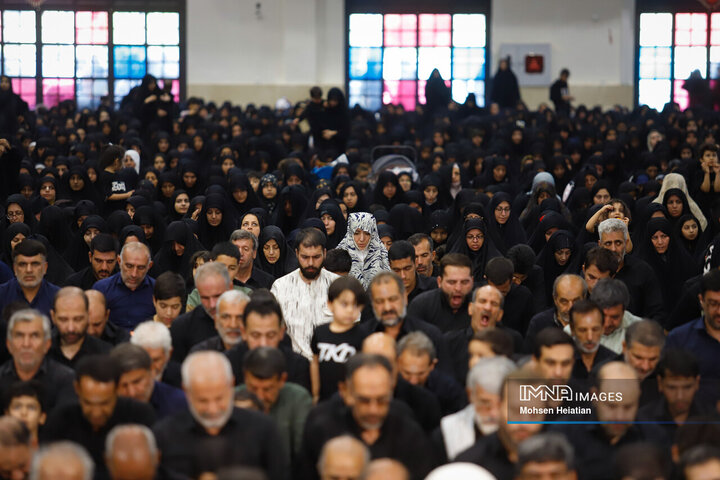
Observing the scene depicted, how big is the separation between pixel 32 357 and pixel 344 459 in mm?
2253

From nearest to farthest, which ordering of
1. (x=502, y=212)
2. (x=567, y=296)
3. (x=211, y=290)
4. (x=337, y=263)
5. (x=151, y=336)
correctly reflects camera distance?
(x=151, y=336) → (x=211, y=290) → (x=567, y=296) → (x=337, y=263) → (x=502, y=212)

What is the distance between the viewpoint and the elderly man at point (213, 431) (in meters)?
4.82

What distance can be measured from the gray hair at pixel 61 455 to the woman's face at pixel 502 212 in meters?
Result: 7.28

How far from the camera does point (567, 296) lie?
7113 millimetres

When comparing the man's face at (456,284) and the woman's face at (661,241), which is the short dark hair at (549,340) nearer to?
the man's face at (456,284)

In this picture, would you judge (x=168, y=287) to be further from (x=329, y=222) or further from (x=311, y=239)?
(x=329, y=222)

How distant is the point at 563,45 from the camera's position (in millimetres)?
26125

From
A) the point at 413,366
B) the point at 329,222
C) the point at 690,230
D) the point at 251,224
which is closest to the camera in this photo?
the point at 413,366

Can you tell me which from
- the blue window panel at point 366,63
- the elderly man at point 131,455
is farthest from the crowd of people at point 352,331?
the blue window panel at point 366,63

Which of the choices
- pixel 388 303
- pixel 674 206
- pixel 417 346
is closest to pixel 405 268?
pixel 388 303

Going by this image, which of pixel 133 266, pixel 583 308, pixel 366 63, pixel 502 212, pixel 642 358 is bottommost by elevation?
pixel 642 358

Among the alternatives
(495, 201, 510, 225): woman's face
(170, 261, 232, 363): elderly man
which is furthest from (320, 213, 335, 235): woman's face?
(170, 261, 232, 363): elderly man

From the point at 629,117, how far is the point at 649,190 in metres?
9.47

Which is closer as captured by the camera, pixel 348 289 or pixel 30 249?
pixel 348 289
